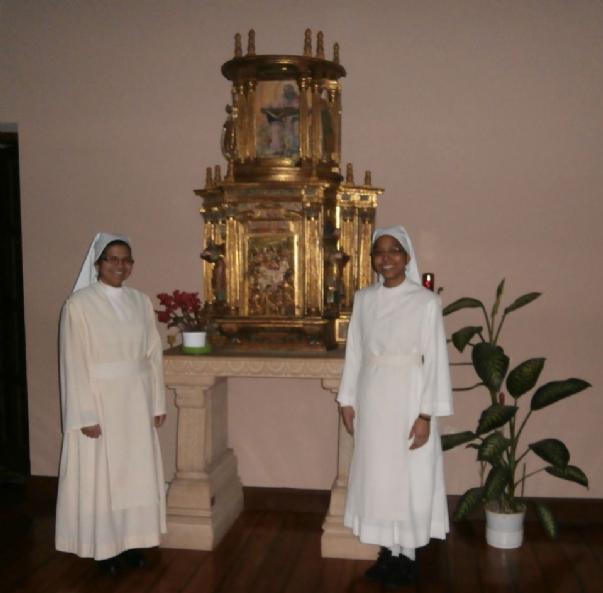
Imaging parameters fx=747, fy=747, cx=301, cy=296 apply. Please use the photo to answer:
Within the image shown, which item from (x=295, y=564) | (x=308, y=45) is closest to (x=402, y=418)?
(x=295, y=564)

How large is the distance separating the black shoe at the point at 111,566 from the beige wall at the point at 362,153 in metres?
1.28

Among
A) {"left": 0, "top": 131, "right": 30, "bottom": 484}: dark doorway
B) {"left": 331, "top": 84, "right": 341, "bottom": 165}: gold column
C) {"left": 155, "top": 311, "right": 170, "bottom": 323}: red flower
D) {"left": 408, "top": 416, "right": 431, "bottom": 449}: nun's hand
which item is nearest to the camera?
{"left": 408, "top": 416, "right": 431, "bottom": 449}: nun's hand

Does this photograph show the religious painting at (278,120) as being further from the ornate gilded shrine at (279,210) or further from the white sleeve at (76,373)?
the white sleeve at (76,373)

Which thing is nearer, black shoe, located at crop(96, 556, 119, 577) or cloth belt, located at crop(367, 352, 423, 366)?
cloth belt, located at crop(367, 352, 423, 366)

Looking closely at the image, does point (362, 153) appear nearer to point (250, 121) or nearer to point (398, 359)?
point (250, 121)

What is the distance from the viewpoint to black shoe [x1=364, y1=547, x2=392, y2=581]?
12.1ft

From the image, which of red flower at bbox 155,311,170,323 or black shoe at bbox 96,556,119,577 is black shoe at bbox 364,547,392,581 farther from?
red flower at bbox 155,311,170,323

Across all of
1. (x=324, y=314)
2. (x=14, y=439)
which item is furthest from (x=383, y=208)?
(x=14, y=439)

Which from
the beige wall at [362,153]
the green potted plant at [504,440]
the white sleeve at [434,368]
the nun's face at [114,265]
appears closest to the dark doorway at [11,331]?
the beige wall at [362,153]

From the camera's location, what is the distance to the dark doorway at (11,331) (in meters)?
5.32

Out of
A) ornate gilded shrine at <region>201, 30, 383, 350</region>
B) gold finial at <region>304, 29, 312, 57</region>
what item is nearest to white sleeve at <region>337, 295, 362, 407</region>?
ornate gilded shrine at <region>201, 30, 383, 350</region>

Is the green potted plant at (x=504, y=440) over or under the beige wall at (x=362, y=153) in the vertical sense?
under

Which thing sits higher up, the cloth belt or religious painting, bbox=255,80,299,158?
religious painting, bbox=255,80,299,158

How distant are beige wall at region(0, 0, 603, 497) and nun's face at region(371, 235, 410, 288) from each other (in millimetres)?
1215
